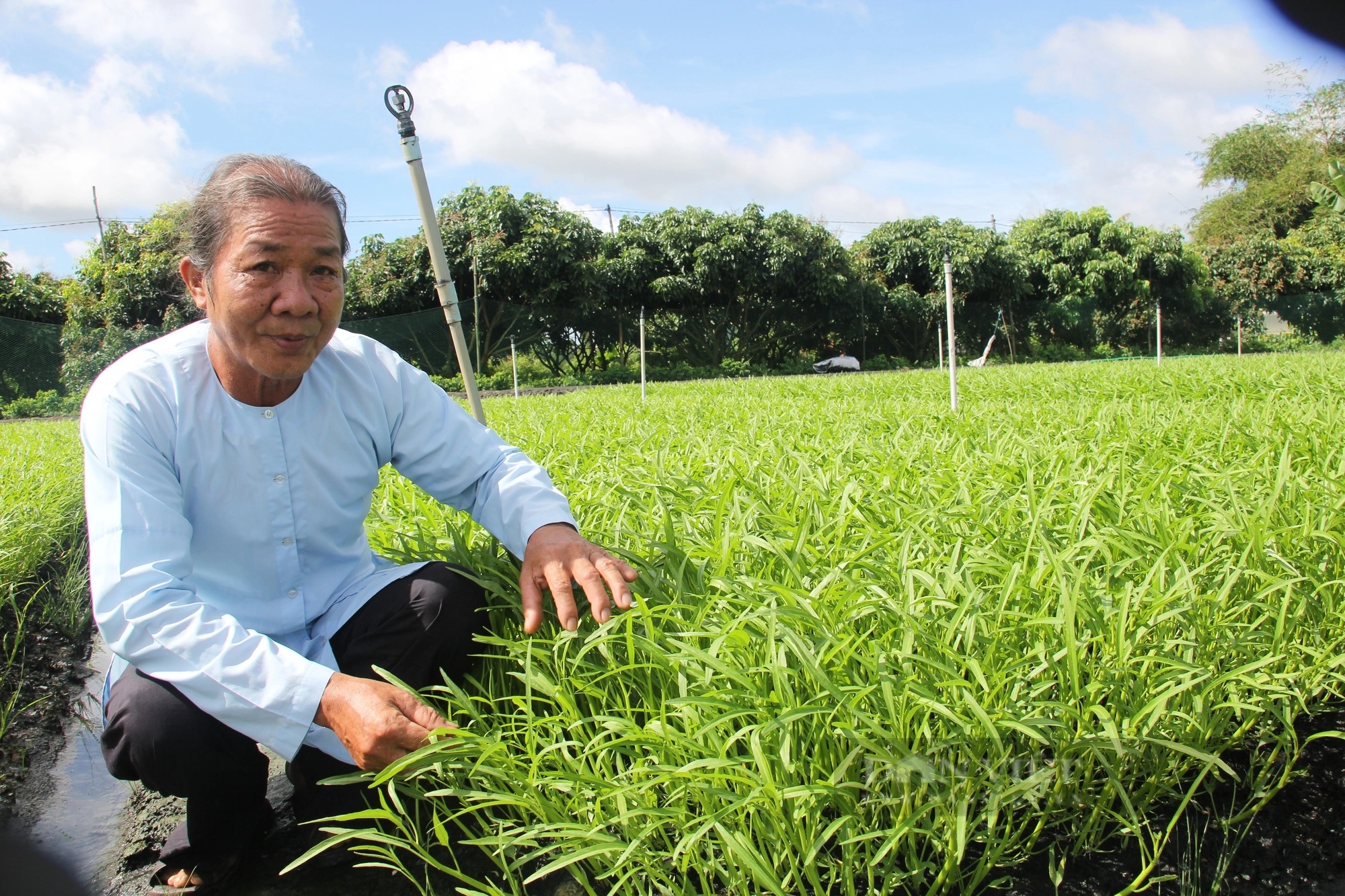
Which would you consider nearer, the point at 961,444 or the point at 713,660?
the point at 713,660

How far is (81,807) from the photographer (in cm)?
193

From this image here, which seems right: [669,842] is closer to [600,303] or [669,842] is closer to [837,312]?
[600,303]

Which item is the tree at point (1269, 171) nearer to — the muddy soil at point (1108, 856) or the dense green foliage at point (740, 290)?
the dense green foliage at point (740, 290)

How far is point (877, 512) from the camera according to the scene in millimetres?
2164

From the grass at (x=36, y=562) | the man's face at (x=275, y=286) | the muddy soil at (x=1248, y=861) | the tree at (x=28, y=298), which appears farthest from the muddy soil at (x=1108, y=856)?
the tree at (x=28, y=298)

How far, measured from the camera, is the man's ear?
5.04ft

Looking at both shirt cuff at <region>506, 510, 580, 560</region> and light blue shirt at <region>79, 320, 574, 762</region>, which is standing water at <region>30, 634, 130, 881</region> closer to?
light blue shirt at <region>79, 320, 574, 762</region>

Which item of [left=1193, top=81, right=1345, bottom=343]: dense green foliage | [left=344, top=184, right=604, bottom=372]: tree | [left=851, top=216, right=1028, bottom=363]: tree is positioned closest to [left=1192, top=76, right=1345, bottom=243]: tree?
[left=1193, top=81, right=1345, bottom=343]: dense green foliage

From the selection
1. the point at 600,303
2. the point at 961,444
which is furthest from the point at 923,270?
the point at 961,444

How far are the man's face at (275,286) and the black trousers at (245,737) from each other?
463 millimetres

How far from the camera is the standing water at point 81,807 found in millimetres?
1706

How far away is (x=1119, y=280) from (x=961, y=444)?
23.7 meters

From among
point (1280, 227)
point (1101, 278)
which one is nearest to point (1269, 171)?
point (1280, 227)

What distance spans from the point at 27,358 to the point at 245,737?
14934 millimetres
